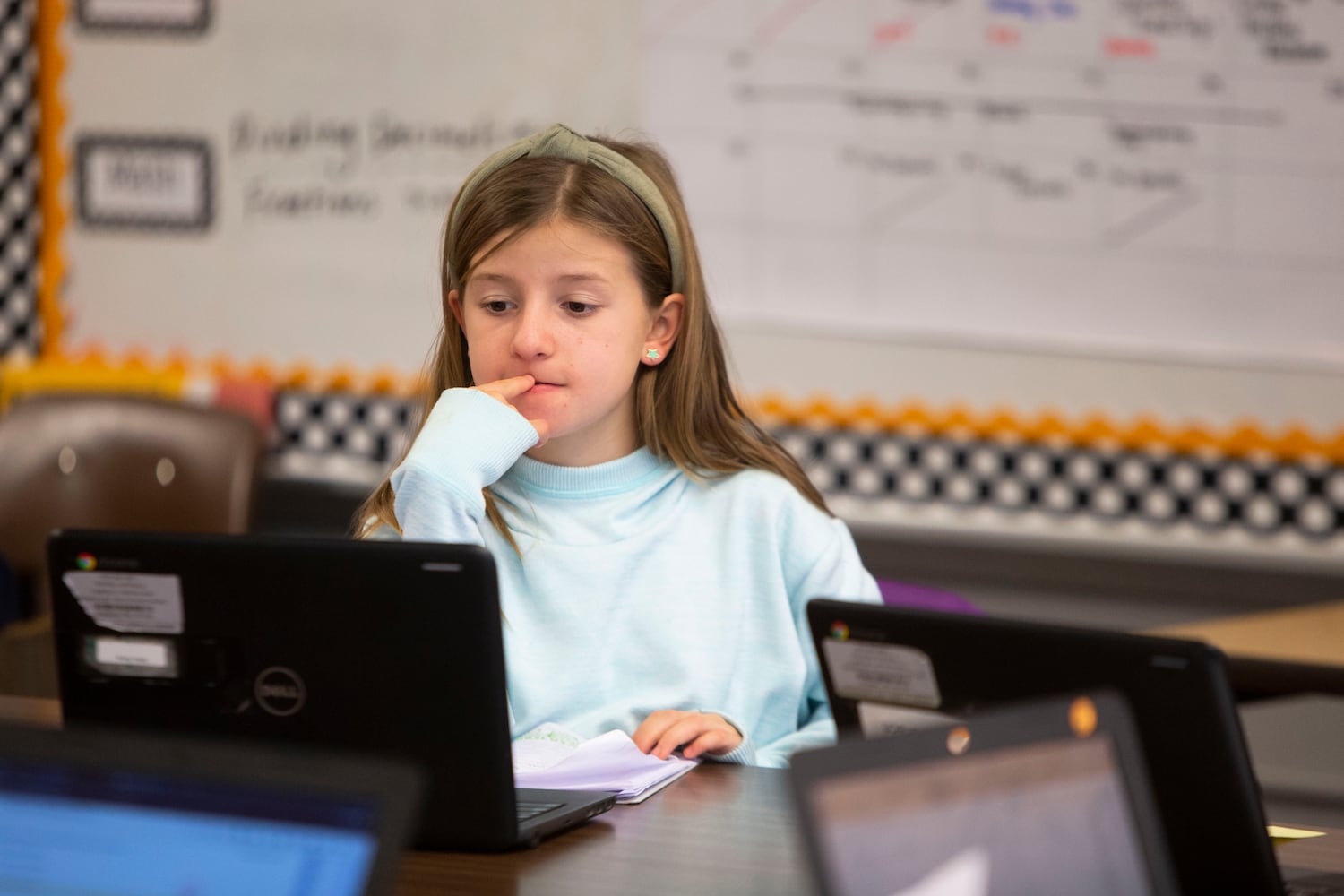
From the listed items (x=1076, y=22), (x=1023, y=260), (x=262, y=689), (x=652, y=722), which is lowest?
(x=652, y=722)

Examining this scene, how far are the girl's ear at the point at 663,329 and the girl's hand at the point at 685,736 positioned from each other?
16.9 inches

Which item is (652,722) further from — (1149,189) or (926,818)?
(1149,189)

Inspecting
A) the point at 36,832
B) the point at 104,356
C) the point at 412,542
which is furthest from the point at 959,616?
the point at 104,356

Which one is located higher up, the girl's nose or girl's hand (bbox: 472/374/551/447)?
the girl's nose

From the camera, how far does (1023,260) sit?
276cm

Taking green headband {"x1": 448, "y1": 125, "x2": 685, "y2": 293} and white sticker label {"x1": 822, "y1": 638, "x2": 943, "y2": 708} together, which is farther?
green headband {"x1": 448, "y1": 125, "x2": 685, "y2": 293}

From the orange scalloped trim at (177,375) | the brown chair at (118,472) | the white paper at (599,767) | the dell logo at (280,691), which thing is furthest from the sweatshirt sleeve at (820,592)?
the orange scalloped trim at (177,375)

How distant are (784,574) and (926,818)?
908mm

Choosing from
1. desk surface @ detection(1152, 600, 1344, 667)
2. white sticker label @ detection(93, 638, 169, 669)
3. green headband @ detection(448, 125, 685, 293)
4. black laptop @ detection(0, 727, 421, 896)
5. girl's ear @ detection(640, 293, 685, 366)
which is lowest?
desk surface @ detection(1152, 600, 1344, 667)

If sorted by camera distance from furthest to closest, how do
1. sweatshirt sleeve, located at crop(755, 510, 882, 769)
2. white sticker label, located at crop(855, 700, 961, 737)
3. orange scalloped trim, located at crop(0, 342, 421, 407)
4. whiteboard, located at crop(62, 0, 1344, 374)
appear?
orange scalloped trim, located at crop(0, 342, 421, 407) < whiteboard, located at crop(62, 0, 1344, 374) < sweatshirt sleeve, located at crop(755, 510, 882, 769) < white sticker label, located at crop(855, 700, 961, 737)

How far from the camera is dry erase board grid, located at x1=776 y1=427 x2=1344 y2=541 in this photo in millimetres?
2691

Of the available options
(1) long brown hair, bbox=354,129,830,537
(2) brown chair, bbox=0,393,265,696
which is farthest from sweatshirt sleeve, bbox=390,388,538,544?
(2) brown chair, bbox=0,393,265,696

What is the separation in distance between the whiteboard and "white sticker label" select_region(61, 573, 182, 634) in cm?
192

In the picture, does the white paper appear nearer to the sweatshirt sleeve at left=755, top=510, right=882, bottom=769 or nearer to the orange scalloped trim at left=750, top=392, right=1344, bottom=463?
the sweatshirt sleeve at left=755, top=510, right=882, bottom=769
